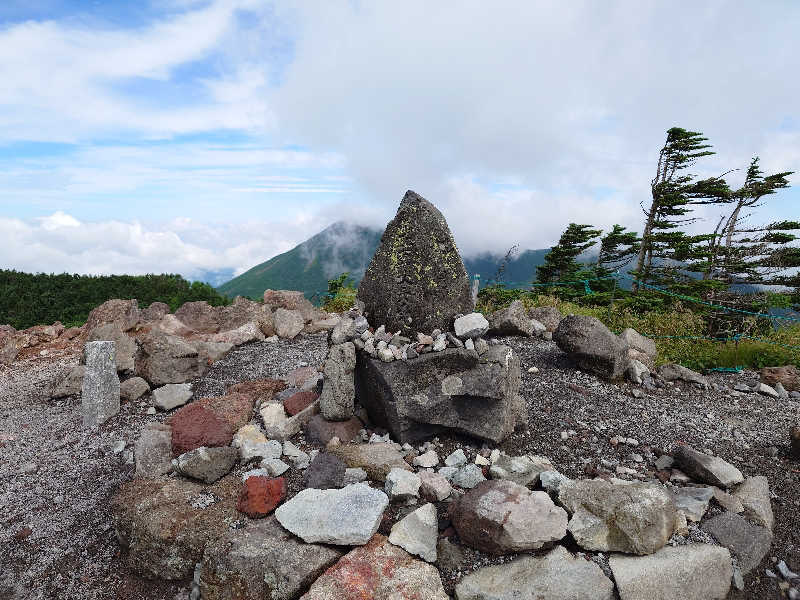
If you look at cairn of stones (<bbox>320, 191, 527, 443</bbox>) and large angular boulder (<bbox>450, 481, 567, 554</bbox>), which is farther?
cairn of stones (<bbox>320, 191, 527, 443</bbox>)

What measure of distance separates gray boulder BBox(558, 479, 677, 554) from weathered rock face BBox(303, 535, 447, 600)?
4.48ft

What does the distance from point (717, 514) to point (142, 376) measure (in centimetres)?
851

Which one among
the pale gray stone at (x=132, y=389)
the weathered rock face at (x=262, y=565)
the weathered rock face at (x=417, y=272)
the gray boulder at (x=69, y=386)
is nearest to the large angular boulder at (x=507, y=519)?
the weathered rock face at (x=262, y=565)

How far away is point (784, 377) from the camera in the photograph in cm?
878

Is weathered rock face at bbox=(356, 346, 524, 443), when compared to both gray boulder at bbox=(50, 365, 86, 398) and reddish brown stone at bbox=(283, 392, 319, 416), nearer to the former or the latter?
reddish brown stone at bbox=(283, 392, 319, 416)

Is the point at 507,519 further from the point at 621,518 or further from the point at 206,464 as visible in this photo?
the point at 206,464

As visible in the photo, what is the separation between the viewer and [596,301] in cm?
1911

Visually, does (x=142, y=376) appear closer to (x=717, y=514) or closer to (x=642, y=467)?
(x=642, y=467)

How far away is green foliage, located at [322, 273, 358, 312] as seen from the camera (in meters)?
14.8

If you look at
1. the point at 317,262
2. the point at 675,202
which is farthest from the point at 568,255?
the point at 317,262

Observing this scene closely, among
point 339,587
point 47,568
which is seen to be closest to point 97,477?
point 47,568

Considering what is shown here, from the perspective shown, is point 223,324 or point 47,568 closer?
point 47,568

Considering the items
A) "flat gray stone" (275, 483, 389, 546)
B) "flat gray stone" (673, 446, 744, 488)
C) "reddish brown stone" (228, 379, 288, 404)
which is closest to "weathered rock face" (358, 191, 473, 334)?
"flat gray stone" (275, 483, 389, 546)

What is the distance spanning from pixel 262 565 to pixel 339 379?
89.6 inches
